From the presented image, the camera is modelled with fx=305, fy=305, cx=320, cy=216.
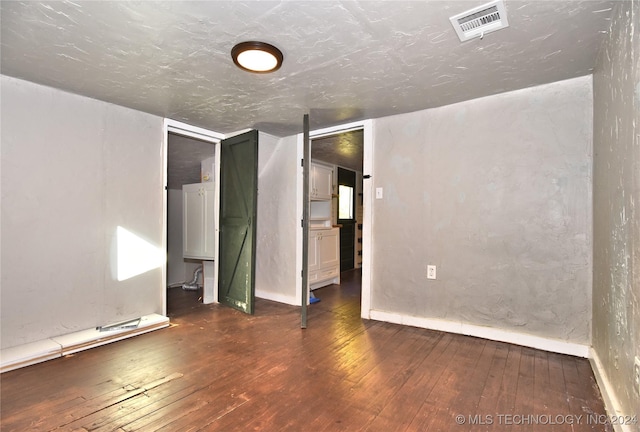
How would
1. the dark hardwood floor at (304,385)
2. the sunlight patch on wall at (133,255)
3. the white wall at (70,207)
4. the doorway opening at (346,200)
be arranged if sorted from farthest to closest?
1. the doorway opening at (346,200)
2. the sunlight patch on wall at (133,255)
3. the white wall at (70,207)
4. the dark hardwood floor at (304,385)

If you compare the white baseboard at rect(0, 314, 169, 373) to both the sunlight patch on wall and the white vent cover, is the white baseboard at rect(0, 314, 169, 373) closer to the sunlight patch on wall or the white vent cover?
the sunlight patch on wall

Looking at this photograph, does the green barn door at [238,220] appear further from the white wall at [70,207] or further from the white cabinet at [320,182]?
the white cabinet at [320,182]

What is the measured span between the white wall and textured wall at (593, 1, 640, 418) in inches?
137

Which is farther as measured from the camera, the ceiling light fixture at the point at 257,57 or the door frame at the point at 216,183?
the door frame at the point at 216,183

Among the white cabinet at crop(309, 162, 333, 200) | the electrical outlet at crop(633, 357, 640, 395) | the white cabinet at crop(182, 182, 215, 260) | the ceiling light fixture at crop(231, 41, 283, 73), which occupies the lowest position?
the electrical outlet at crop(633, 357, 640, 395)

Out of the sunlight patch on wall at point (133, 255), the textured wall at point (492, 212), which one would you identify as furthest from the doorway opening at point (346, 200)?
the sunlight patch on wall at point (133, 255)

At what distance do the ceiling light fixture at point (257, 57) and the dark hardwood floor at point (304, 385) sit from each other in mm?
2023

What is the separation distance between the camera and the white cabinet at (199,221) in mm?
3881

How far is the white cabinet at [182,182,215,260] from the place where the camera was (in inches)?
153

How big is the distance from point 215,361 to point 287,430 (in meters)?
0.94

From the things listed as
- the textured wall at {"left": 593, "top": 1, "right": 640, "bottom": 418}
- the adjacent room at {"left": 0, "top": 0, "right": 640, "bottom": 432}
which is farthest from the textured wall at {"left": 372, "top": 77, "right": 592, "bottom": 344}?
the textured wall at {"left": 593, "top": 1, "right": 640, "bottom": 418}

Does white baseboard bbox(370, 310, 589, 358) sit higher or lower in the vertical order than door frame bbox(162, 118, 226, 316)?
lower

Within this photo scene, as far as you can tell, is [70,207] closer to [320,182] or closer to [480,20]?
[320,182]

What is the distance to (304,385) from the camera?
1.87 meters
